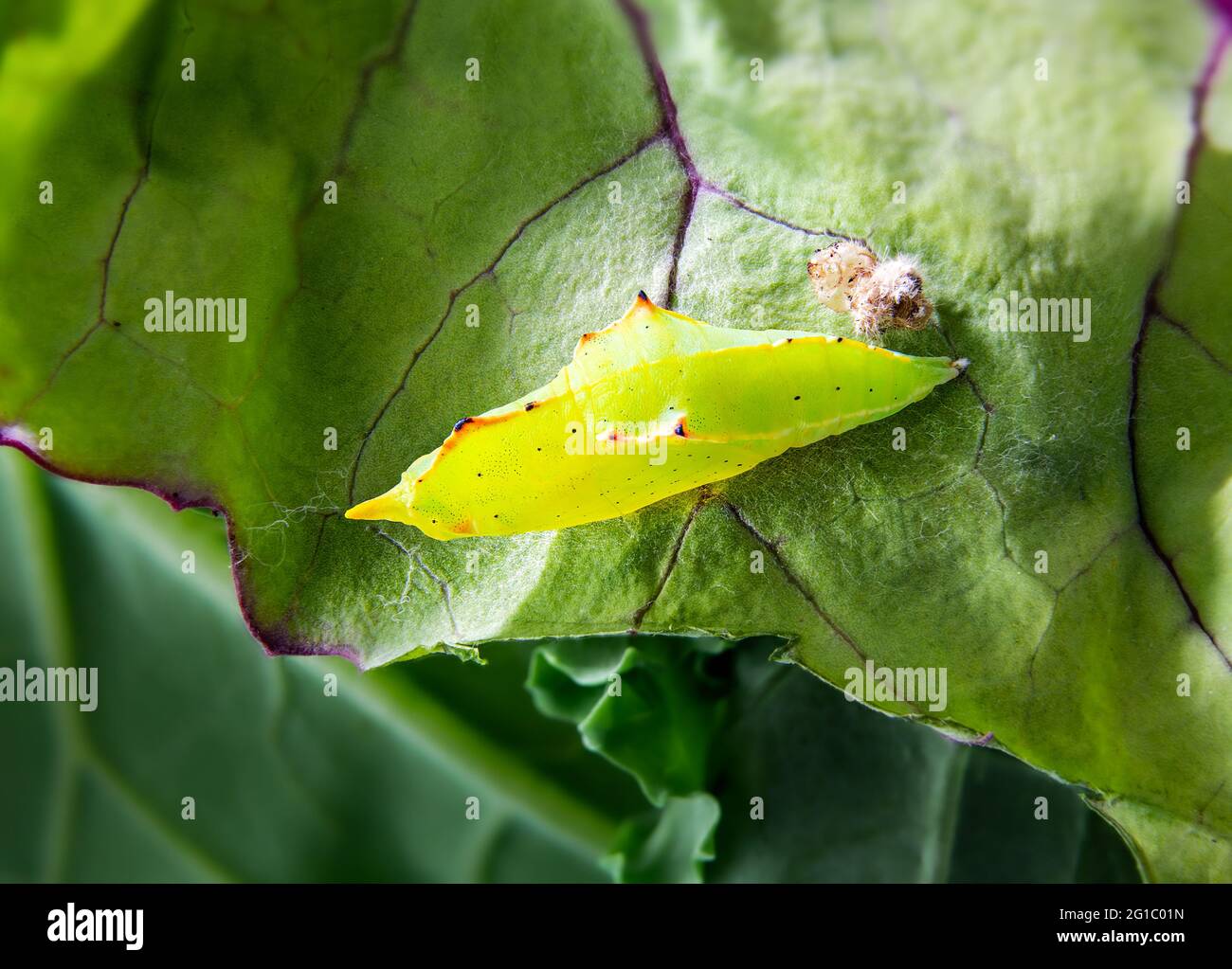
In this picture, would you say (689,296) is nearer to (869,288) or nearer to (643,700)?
(869,288)

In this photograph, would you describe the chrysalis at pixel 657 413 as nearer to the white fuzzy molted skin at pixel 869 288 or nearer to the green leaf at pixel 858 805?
the white fuzzy molted skin at pixel 869 288

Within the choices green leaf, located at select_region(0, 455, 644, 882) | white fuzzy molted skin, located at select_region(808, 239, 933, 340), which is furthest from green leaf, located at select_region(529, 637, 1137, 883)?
white fuzzy molted skin, located at select_region(808, 239, 933, 340)

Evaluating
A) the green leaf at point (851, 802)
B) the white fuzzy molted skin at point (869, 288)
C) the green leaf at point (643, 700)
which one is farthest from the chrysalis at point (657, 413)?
the green leaf at point (851, 802)

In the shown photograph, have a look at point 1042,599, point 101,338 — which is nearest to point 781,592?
point 1042,599

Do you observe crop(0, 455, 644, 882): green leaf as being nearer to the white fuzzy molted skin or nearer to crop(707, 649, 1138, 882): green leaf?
crop(707, 649, 1138, 882): green leaf

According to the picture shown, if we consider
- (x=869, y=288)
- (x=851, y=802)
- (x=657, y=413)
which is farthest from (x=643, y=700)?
(x=869, y=288)

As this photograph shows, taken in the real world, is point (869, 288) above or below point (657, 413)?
above
